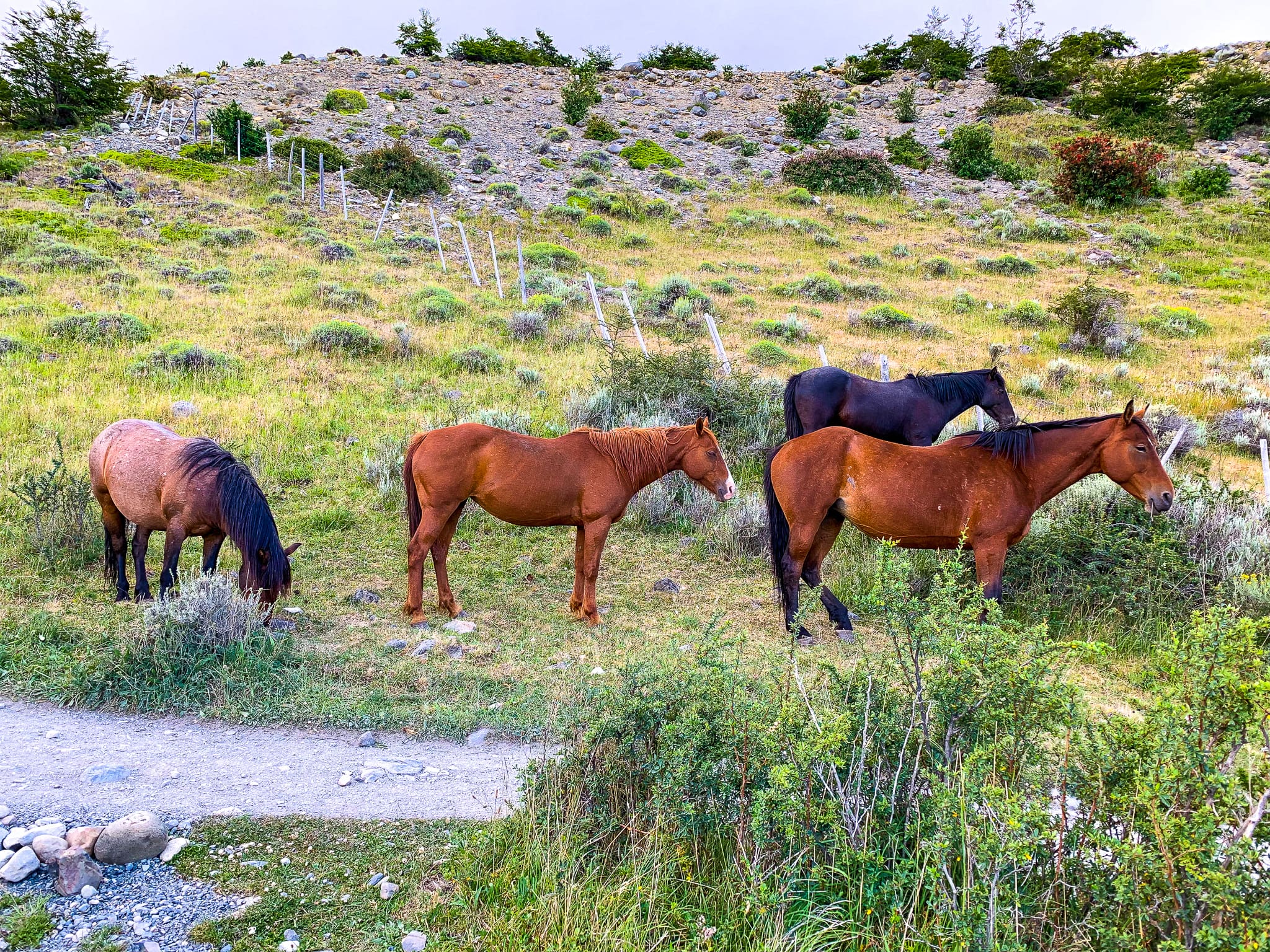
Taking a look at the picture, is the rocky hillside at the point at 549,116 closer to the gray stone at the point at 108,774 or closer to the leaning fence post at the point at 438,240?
the leaning fence post at the point at 438,240

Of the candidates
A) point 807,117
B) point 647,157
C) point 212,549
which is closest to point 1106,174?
point 807,117

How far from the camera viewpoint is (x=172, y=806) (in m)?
4.11

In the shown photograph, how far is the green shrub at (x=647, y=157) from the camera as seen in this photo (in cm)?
3691

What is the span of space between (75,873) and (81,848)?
7.4 inches

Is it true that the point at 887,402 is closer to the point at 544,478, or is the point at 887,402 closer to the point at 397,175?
the point at 544,478

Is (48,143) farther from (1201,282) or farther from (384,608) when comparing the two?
(1201,282)

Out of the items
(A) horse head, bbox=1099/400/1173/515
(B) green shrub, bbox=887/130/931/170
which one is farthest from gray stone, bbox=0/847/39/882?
(B) green shrub, bbox=887/130/931/170

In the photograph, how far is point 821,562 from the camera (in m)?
7.18

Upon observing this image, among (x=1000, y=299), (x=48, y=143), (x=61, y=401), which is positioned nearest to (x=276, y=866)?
(x=61, y=401)

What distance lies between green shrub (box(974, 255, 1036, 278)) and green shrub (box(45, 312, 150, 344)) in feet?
80.3

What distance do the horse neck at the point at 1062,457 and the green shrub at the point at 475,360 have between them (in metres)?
10.3

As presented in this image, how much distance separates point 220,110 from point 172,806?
35725 millimetres

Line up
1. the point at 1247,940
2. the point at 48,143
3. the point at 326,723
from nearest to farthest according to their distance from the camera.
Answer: the point at 1247,940 < the point at 326,723 < the point at 48,143

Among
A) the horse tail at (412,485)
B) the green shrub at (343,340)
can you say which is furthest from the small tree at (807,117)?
the horse tail at (412,485)
